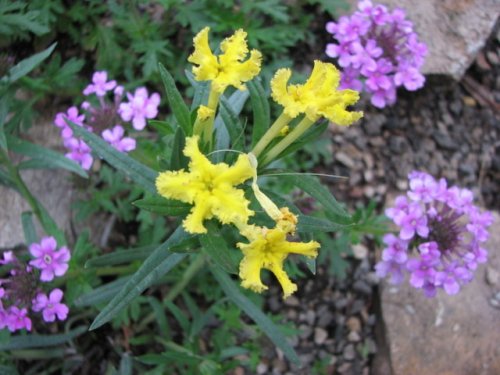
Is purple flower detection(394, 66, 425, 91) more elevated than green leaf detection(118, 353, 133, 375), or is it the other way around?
A: purple flower detection(394, 66, 425, 91)

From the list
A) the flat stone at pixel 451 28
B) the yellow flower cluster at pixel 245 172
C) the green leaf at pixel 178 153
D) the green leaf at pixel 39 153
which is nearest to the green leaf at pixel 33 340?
the green leaf at pixel 39 153

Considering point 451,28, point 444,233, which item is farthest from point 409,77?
point 451,28

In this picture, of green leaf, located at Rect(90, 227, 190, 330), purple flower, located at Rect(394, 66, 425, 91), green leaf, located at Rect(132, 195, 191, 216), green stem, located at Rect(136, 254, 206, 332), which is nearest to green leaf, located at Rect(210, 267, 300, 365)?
green stem, located at Rect(136, 254, 206, 332)

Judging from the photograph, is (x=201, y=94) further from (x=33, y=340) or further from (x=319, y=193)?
(x=33, y=340)

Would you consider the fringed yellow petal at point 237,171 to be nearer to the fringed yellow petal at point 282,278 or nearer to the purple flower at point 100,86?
the fringed yellow petal at point 282,278

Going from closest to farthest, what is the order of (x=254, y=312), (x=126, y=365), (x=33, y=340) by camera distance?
(x=254, y=312), (x=33, y=340), (x=126, y=365)

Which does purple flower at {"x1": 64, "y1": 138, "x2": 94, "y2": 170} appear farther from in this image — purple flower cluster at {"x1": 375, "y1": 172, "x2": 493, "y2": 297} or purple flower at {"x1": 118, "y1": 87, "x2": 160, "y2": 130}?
purple flower cluster at {"x1": 375, "y1": 172, "x2": 493, "y2": 297}

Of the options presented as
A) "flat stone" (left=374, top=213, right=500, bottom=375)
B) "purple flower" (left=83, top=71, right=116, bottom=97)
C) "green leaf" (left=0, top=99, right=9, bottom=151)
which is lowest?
"flat stone" (left=374, top=213, right=500, bottom=375)
